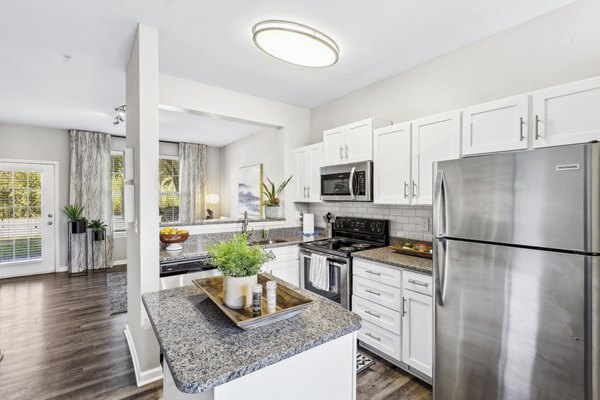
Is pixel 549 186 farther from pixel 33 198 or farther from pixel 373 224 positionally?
pixel 33 198

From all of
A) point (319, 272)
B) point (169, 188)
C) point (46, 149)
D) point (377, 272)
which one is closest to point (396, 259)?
point (377, 272)

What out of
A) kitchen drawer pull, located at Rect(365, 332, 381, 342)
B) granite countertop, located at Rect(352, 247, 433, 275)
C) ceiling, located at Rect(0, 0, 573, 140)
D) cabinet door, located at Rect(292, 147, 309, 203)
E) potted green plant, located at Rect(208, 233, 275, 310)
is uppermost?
ceiling, located at Rect(0, 0, 573, 140)

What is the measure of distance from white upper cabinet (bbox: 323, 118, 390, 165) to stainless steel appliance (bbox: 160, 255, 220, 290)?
1744 millimetres

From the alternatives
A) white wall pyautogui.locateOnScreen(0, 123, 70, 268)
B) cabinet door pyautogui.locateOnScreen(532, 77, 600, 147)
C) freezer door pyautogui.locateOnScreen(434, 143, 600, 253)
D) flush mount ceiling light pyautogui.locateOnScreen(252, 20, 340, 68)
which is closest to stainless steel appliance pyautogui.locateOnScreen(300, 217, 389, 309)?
freezer door pyautogui.locateOnScreen(434, 143, 600, 253)

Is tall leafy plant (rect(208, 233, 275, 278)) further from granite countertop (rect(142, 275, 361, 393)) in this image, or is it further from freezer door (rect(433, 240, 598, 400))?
freezer door (rect(433, 240, 598, 400))

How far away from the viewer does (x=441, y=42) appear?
2.48 metres

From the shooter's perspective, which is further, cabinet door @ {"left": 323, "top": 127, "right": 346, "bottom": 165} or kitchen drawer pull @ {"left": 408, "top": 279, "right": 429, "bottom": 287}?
cabinet door @ {"left": 323, "top": 127, "right": 346, "bottom": 165}

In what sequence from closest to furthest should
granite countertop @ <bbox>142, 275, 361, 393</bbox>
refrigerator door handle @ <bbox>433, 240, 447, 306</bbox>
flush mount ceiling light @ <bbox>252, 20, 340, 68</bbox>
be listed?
granite countertop @ <bbox>142, 275, 361, 393</bbox>, refrigerator door handle @ <bbox>433, 240, 447, 306</bbox>, flush mount ceiling light @ <bbox>252, 20, 340, 68</bbox>

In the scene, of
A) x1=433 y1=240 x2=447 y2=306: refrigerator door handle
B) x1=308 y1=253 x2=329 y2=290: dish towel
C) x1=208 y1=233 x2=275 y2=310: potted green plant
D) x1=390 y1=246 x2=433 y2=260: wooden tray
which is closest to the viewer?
x1=208 y1=233 x2=275 y2=310: potted green plant

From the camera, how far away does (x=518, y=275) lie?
5.00ft

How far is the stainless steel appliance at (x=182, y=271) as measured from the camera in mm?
2475

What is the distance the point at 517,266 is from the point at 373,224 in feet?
5.74

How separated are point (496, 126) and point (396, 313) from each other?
1.57 metres

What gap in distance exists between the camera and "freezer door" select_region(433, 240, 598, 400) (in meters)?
1.36
